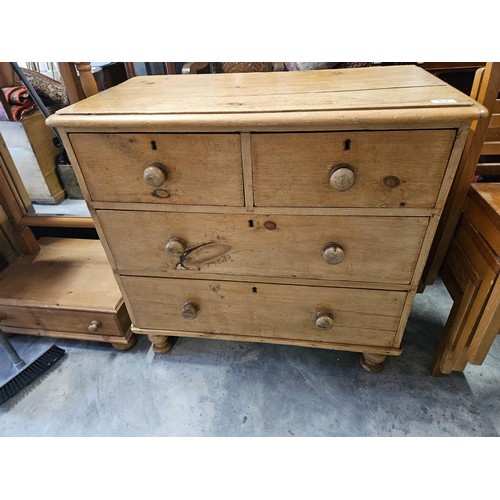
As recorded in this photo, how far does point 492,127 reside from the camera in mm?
1064

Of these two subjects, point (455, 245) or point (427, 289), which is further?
point (427, 289)

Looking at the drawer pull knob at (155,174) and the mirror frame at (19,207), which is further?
the mirror frame at (19,207)

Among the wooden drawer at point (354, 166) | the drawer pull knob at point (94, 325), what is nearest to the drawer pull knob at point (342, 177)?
the wooden drawer at point (354, 166)

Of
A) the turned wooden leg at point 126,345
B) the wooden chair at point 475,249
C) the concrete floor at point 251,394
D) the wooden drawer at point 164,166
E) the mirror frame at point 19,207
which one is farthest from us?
the mirror frame at point 19,207

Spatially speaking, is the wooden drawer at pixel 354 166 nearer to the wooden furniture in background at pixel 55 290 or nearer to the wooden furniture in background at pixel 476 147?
the wooden furniture in background at pixel 476 147

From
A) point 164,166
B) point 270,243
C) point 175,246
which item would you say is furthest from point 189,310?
point 164,166

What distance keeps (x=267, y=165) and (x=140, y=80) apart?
0.66 metres

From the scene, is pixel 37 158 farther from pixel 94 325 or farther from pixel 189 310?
pixel 189 310

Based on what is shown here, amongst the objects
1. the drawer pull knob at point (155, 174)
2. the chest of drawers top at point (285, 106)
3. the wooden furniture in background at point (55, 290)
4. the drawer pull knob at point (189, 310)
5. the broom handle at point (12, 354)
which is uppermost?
the chest of drawers top at point (285, 106)

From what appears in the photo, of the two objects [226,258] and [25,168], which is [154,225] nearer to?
[226,258]

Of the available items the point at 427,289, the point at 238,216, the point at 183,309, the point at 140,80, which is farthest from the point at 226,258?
the point at 427,289

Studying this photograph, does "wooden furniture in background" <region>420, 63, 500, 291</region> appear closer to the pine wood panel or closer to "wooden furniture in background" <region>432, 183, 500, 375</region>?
"wooden furniture in background" <region>432, 183, 500, 375</region>

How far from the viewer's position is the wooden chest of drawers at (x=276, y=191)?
29.6 inches

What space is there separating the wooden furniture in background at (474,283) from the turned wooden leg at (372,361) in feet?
0.59
